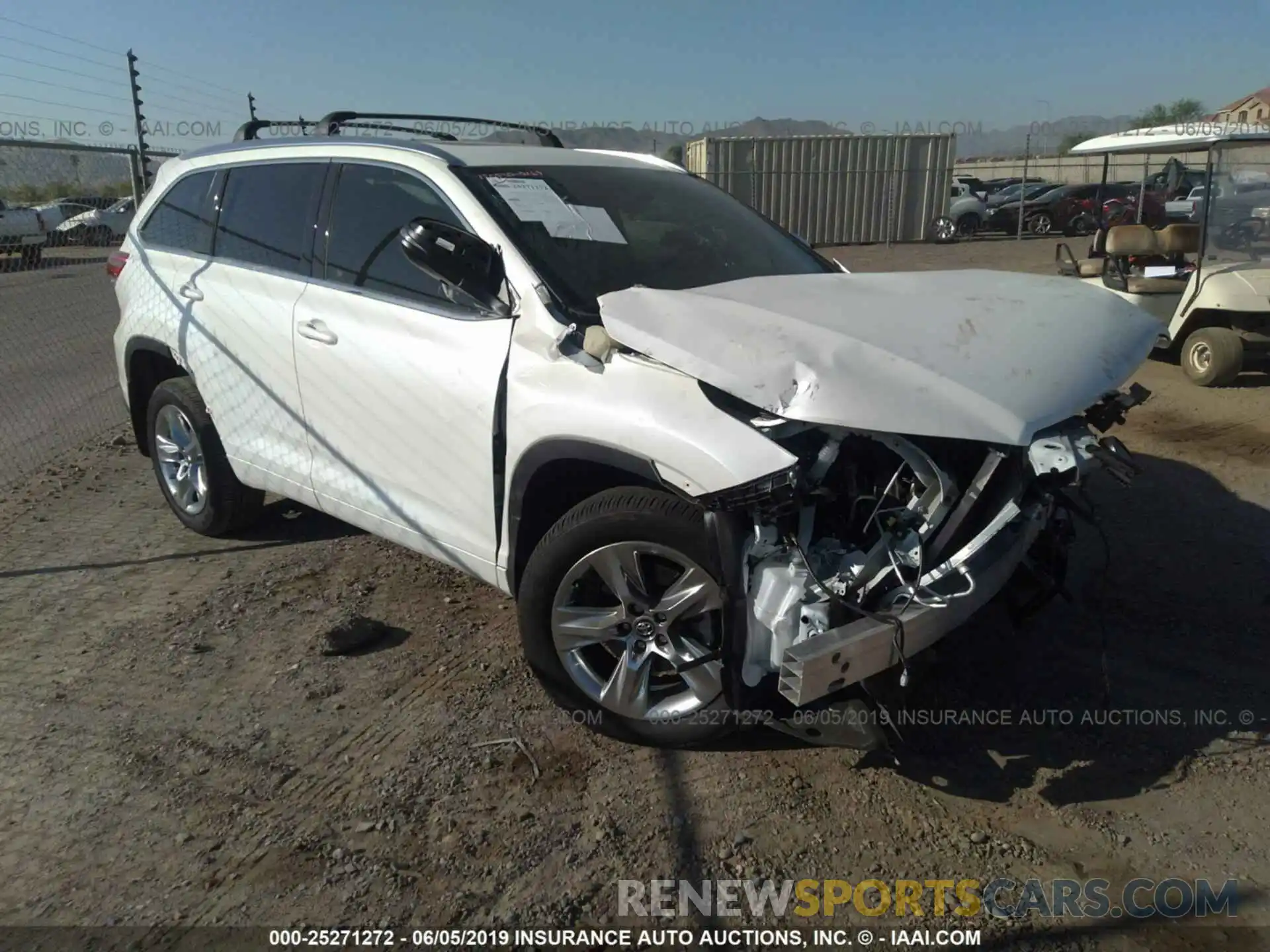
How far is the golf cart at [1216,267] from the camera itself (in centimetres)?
781

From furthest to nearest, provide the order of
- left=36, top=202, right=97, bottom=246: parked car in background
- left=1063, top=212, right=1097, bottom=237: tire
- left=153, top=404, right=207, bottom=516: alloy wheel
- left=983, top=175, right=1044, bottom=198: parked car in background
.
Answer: left=983, top=175, right=1044, bottom=198: parked car in background → left=1063, top=212, right=1097, bottom=237: tire → left=36, top=202, right=97, bottom=246: parked car in background → left=153, top=404, right=207, bottom=516: alloy wheel

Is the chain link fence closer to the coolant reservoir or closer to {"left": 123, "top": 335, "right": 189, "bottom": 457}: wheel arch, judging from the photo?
{"left": 123, "top": 335, "right": 189, "bottom": 457}: wheel arch

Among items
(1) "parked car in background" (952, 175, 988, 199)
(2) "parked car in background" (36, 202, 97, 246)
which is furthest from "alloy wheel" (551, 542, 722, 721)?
(1) "parked car in background" (952, 175, 988, 199)

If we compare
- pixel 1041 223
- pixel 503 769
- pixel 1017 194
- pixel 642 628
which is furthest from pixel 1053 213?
pixel 503 769

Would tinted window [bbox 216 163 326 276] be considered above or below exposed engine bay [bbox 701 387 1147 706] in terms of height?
above

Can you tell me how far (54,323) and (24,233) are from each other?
285 centimetres

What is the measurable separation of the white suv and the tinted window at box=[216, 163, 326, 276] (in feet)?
0.05

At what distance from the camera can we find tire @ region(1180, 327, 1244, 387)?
777 cm

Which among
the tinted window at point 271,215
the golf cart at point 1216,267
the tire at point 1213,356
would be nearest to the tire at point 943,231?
the golf cart at point 1216,267

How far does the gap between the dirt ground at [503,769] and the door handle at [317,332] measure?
121 centimetres

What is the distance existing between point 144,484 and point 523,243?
3.97m

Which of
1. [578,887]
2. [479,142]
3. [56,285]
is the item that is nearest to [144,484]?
[479,142]

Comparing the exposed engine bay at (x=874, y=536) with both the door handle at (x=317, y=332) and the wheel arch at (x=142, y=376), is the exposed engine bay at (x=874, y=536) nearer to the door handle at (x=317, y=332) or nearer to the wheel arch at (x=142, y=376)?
the door handle at (x=317, y=332)

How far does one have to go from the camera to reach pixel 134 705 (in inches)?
141
